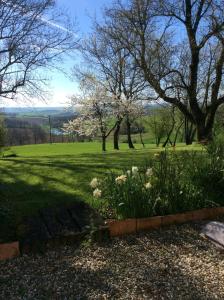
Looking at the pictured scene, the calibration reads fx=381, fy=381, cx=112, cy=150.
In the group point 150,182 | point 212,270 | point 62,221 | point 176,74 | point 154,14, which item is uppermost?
point 154,14

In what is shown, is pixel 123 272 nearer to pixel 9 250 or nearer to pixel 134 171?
pixel 9 250

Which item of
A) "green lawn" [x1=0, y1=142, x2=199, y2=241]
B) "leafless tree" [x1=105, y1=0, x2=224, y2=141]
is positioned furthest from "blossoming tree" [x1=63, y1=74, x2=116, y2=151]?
"green lawn" [x1=0, y1=142, x2=199, y2=241]

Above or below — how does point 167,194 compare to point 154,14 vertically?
below

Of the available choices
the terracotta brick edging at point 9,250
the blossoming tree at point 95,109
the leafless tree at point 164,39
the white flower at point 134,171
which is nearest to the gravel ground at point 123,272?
the terracotta brick edging at point 9,250

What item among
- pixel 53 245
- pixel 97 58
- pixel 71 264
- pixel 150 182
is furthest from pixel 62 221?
pixel 97 58

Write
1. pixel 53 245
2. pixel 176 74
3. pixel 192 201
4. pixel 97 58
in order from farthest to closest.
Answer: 1. pixel 97 58
2. pixel 176 74
3. pixel 192 201
4. pixel 53 245

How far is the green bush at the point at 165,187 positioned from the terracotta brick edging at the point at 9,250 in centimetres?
108

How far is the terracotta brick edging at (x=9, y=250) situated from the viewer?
354 centimetres

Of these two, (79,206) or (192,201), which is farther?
(192,201)

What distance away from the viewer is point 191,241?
4035 millimetres

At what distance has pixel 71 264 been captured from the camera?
3.43 metres

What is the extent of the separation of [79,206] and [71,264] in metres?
1.11

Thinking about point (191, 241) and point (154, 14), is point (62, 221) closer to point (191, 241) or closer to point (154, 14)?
point (191, 241)

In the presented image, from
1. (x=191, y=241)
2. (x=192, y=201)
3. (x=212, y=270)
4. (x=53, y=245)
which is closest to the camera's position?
(x=212, y=270)
